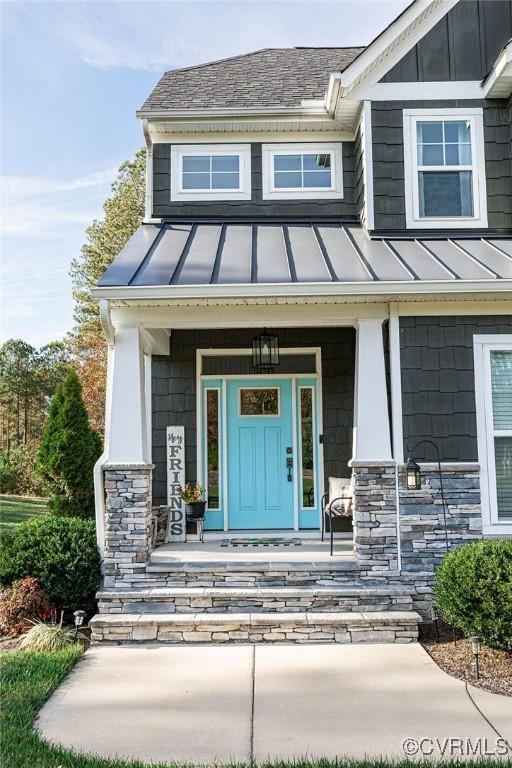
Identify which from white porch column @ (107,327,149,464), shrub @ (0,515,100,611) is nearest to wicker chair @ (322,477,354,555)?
white porch column @ (107,327,149,464)

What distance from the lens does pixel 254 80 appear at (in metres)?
9.84

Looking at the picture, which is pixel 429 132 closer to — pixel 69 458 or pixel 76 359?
pixel 69 458

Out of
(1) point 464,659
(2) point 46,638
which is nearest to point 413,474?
(1) point 464,659

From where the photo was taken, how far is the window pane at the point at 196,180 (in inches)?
352

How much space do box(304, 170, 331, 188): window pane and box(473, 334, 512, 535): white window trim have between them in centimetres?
346

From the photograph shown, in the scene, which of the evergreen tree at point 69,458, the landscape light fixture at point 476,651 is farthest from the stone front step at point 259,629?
the evergreen tree at point 69,458

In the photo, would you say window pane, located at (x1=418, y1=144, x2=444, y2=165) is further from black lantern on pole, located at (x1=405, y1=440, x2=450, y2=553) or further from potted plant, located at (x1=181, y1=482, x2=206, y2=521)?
potted plant, located at (x1=181, y1=482, x2=206, y2=521)

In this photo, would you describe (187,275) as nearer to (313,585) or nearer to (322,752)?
(313,585)

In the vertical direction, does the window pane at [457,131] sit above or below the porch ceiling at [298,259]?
above

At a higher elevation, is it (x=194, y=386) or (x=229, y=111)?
(x=229, y=111)

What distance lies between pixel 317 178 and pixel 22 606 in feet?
21.3

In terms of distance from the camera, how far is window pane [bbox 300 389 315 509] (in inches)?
345

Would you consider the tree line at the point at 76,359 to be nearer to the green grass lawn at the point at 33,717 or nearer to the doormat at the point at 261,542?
the doormat at the point at 261,542

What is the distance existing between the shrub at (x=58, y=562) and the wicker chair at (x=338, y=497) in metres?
2.64
